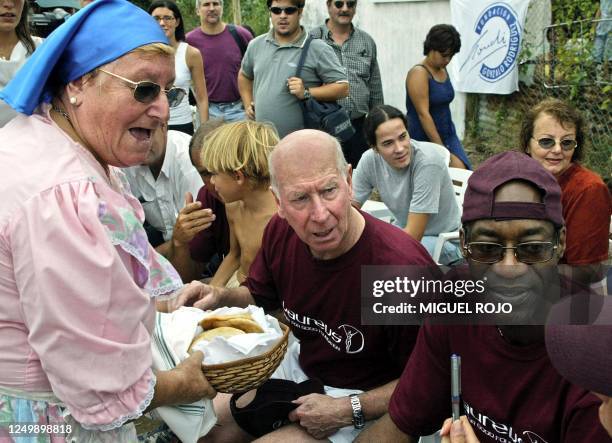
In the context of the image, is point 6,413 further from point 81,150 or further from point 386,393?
point 386,393

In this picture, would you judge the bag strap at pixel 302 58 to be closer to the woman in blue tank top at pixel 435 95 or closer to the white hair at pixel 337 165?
the woman in blue tank top at pixel 435 95

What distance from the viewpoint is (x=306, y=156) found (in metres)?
2.50

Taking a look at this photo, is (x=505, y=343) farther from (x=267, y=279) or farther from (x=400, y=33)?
(x=400, y=33)

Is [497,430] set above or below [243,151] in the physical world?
below

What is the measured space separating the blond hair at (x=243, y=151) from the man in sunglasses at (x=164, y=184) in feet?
2.02

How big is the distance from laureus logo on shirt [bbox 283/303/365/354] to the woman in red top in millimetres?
1207

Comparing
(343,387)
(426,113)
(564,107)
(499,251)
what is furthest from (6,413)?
(426,113)

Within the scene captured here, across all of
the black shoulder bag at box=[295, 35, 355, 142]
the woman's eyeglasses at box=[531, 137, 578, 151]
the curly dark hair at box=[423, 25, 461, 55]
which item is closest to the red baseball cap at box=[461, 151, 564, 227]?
the woman's eyeglasses at box=[531, 137, 578, 151]

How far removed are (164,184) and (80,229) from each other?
2.29 metres

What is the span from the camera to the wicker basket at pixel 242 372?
219 cm

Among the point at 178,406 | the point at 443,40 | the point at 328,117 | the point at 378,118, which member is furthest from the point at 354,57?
the point at 178,406

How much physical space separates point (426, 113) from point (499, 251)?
3860mm

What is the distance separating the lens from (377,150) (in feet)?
14.6

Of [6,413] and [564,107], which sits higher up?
[564,107]
